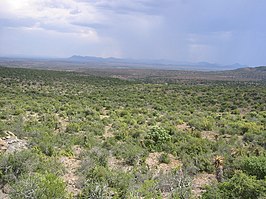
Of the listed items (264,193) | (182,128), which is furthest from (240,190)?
(182,128)

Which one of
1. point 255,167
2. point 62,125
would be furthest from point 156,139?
point 62,125

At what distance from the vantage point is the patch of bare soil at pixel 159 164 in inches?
392

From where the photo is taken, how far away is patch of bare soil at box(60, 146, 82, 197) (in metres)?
8.14

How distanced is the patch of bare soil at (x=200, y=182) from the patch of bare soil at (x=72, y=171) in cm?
313

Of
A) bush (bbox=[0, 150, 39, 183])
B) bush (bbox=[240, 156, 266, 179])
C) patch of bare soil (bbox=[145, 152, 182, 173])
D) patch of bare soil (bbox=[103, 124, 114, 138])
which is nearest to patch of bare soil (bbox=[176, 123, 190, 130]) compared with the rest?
patch of bare soil (bbox=[103, 124, 114, 138])

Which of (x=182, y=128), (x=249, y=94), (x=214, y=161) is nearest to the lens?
(x=214, y=161)

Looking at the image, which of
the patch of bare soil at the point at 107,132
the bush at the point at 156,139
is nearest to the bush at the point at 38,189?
the bush at the point at 156,139

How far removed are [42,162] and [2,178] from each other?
1192 millimetres

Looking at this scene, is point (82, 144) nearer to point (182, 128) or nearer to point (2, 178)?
point (2, 178)

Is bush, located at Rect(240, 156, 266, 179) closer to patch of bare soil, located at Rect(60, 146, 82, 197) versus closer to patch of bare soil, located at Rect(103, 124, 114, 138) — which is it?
patch of bare soil, located at Rect(60, 146, 82, 197)

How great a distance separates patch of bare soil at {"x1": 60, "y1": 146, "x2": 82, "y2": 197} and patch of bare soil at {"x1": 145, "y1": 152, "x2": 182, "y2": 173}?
2.40 meters

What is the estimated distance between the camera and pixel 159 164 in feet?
34.6

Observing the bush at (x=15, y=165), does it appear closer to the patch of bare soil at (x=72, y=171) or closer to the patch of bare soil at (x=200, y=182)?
the patch of bare soil at (x=72, y=171)

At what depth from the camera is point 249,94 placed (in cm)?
3353
